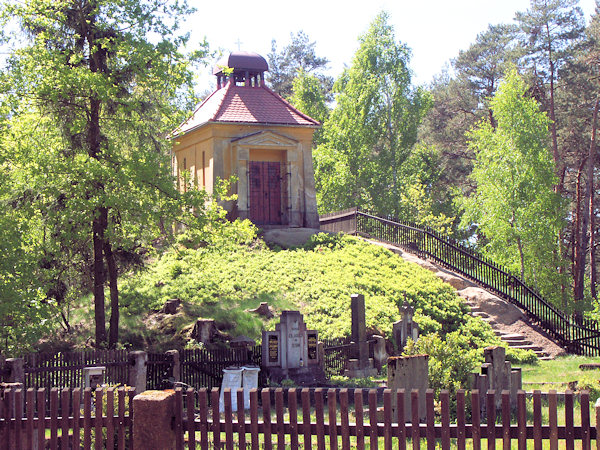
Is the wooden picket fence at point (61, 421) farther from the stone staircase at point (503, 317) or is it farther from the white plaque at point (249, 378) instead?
the stone staircase at point (503, 317)

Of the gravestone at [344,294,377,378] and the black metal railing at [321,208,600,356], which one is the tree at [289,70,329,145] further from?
the gravestone at [344,294,377,378]

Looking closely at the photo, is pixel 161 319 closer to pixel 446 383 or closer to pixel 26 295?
pixel 26 295

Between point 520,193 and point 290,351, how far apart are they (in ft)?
56.9

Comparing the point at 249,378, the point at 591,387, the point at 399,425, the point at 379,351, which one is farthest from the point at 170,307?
the point at 399,425

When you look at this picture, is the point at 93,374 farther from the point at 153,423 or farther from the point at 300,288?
the point at 300,288

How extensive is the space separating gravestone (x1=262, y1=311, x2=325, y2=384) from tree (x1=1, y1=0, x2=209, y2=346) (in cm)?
400

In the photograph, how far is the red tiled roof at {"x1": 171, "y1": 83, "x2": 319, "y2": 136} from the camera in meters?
31.2

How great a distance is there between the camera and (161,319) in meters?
21.2

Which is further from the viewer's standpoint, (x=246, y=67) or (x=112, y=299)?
(x=246, y=67)

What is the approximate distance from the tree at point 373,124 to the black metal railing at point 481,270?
10427 mm

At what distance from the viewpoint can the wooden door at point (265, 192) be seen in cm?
3170

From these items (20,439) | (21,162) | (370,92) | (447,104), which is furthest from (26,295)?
(447,104)

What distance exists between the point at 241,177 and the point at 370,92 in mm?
15495

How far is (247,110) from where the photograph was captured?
31922 millimetres
